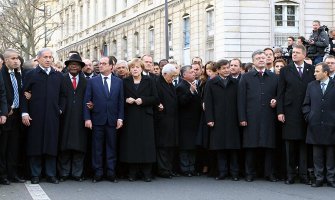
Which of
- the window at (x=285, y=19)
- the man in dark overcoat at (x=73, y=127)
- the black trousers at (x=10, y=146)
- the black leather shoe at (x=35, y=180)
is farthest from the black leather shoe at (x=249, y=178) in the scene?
the window at (x=285, y=19)

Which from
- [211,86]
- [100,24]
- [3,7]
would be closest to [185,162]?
Result: [211,86]

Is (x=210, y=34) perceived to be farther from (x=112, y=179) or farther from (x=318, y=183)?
(x=318, y=183)

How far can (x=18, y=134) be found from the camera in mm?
12672

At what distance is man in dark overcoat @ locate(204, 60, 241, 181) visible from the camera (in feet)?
43.1

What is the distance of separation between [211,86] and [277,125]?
1.44m

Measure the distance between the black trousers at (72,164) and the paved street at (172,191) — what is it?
1.05 ft

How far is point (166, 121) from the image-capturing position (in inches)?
533

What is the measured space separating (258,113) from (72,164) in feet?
11.6

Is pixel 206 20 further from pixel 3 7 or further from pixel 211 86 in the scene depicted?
pixel 211 86

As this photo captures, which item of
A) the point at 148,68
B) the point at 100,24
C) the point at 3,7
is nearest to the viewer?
the point at 148,68

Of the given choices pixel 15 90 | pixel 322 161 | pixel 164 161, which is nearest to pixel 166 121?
pixel 164 161

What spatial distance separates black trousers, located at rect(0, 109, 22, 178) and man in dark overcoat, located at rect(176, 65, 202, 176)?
124 inches

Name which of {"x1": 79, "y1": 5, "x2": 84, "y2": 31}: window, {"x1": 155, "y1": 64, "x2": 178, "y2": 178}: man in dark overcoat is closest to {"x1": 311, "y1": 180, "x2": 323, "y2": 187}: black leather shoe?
{"x1": 155, "y1": 64, "x2": 178, "y2": 178}: man in dark overcoat

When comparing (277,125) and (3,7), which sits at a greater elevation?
(3,7)
